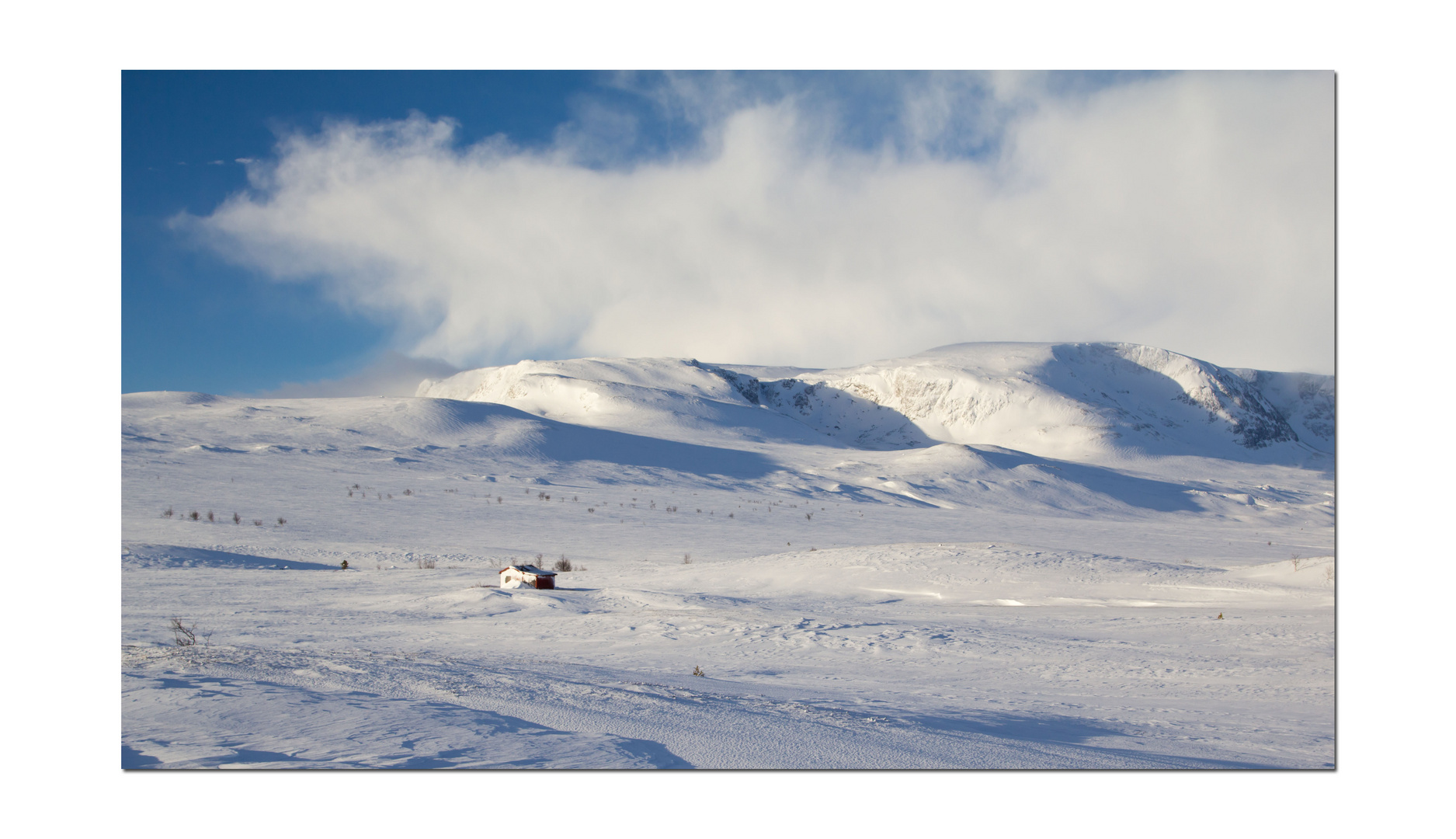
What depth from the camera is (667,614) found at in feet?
36.4

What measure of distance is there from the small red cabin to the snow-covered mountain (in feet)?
150

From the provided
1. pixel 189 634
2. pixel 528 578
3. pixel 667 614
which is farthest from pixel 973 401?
pixel 189 634

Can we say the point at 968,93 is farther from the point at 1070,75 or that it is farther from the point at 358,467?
the point at 358,467

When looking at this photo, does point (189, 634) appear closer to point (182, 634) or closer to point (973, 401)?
point (182, 634)

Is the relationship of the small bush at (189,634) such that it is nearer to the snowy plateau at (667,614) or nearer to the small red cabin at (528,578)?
the snowy plateau at (667,614)

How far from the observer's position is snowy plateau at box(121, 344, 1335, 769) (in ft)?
18.0

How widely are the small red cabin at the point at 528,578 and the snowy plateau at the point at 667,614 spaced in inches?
24.6

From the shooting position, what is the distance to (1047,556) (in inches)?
616

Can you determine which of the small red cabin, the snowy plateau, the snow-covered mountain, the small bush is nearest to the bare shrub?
the small bush

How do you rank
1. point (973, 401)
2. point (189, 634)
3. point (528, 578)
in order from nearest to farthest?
point (189, 634)
point (528, 578)
point (973, 401)

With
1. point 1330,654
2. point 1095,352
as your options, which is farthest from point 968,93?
point 1095,352

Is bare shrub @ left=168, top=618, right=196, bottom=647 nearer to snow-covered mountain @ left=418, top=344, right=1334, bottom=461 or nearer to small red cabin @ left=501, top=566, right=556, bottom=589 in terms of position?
small red cabin @ left=501, top=566, right=556, bottom=589

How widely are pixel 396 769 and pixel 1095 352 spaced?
301 ft

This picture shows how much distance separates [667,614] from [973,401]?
7242 centimetres
